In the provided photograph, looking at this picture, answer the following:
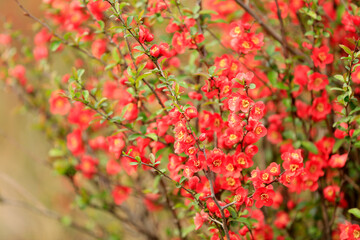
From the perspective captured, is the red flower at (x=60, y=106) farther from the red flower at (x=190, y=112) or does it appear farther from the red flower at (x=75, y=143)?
the red flower at (x=190, y=112)

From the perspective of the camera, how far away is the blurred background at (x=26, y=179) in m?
2.74

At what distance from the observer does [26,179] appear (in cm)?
298

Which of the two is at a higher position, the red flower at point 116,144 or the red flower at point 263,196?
the red flower at point 116,144

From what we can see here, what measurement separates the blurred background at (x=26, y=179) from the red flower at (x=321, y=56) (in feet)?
6.65

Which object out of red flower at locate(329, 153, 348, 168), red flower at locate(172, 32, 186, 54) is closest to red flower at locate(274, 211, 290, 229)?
red flower at locate(329, 153, 348, 168)

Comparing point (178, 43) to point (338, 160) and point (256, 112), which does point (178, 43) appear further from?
point (338, 160)

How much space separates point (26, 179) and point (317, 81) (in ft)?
8.35

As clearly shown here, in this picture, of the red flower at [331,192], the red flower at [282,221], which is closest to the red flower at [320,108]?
the red flower at [331,192]

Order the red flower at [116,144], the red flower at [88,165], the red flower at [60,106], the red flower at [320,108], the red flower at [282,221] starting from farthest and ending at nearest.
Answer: the red flower at [88,165], the red flower at [60,106], the red flower at [282,221], the red flower at [320,108], the red flower at [116,144]

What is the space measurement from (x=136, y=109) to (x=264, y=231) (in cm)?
63

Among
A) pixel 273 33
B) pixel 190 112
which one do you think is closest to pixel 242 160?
pixel 190 112

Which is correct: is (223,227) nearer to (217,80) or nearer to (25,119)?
(217,80)

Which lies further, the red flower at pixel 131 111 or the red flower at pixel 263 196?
the red flower at pixel 131 111

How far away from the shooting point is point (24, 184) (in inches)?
117
